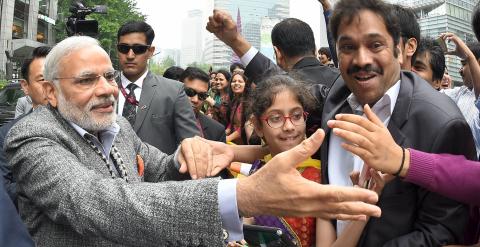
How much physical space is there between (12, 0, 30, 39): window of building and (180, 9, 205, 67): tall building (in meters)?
86.4

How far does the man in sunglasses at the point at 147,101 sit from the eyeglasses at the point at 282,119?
1.38m

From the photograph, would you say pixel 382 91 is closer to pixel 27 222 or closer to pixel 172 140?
pixel 27 222

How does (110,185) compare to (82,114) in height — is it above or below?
below

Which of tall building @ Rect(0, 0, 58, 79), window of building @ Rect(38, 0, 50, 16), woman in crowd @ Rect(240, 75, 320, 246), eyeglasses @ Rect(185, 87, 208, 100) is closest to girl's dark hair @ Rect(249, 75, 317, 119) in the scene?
woman in crowd @ Rect(240, 75, 320, 246)

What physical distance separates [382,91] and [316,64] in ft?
3.92

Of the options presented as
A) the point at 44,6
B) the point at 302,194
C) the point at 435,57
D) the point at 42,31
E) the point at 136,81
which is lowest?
the point at 302,194

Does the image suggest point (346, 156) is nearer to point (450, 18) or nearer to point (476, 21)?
point (476, 21)

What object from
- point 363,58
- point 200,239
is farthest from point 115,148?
point 363,58

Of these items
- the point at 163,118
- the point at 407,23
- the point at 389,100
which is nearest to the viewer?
the point at 389,100

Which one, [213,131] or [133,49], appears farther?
[213,131]

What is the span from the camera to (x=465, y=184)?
154 cm

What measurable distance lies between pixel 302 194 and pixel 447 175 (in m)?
0.66

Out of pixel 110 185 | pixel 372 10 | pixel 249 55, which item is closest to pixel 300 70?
pixel 249 55

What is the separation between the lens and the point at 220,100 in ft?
25.5
